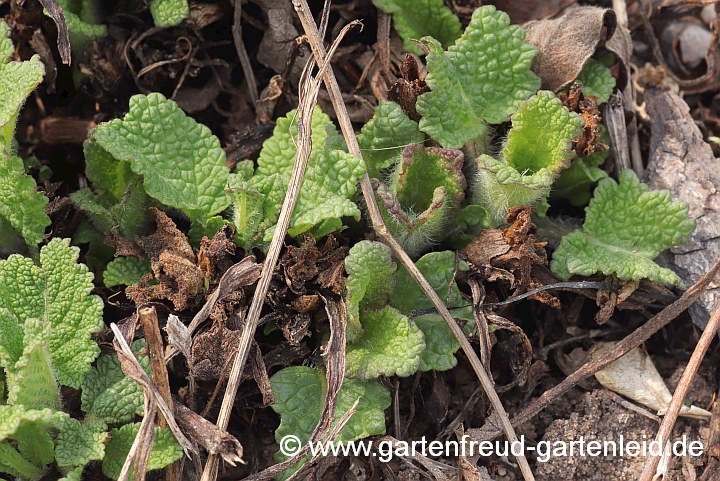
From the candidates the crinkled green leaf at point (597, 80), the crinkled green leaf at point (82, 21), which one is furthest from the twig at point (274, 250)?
the crinkled green leaf at point (597, 80)

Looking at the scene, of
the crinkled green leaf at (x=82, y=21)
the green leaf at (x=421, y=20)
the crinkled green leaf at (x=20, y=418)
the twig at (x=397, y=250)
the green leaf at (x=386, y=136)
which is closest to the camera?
the crinkled green leaf at (x=20, y=418)

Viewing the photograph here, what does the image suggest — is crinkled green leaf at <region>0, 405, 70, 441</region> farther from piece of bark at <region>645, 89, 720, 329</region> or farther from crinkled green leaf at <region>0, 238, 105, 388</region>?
piece of bark at <region>645, 89, 720, 329</region>

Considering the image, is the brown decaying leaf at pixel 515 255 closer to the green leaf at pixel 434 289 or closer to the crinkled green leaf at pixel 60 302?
the green leaf at pixel 434 289

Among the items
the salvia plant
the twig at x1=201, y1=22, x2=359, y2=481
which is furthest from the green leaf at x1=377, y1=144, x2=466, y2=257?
the twig at x1=201, y1=22, x2=359, y2=481

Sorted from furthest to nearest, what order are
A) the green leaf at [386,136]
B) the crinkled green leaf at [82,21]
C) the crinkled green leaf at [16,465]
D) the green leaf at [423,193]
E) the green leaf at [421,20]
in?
1. the green leaf at [421,20]
2. the crinkled green leaf at [82,21]
3. the green leaf at [386,136]
4. the green leaf at [423,193]
5. the crinkled green leaf at [16,465]

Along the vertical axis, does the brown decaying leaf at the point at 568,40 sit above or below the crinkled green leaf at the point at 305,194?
above

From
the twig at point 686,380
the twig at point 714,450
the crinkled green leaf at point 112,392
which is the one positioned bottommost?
the twig at point 714,450

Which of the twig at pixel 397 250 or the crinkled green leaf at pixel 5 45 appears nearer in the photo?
the twig at pixel 397 250

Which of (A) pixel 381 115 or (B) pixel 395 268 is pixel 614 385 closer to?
(B) pixel 395 268

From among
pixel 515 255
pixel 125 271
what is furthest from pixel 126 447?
pixel 515 255
